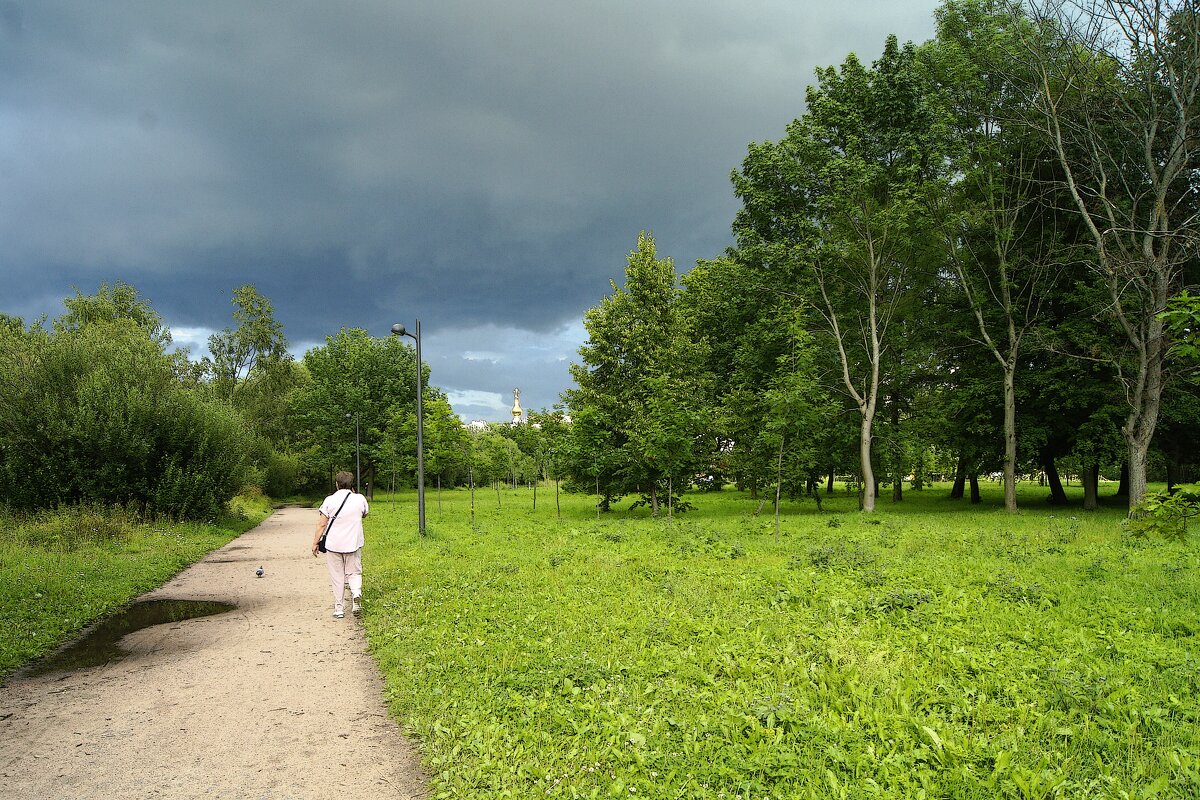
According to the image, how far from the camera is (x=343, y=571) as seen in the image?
868cm

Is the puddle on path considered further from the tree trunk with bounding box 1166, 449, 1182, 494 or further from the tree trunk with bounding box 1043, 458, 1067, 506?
the tree trunk with bounding box 1166, 449, 1182, 494

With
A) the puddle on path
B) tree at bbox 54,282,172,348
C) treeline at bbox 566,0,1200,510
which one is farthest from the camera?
tree at bbox 54,282,172,348

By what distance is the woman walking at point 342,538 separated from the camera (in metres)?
8.39

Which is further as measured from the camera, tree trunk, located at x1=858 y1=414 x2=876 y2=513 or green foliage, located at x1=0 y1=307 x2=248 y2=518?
tree trunk, located at x1=858 y1=414 x2=876 y2=513

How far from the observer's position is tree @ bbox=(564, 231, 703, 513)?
899 inches

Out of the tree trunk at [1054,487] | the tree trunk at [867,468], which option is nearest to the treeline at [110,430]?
the tree trunk at [867,468]

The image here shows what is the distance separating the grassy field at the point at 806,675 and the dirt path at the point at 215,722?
0.42 m

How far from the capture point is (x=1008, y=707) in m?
4.63

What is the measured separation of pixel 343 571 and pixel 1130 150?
24.9m

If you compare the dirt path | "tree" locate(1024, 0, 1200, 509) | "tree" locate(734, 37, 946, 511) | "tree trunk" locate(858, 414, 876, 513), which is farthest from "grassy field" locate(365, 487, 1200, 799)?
"tree" locate(734, 37, 946, 511)

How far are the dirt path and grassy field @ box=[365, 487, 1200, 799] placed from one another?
0.42m

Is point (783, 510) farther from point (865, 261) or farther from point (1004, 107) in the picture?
point (1004, 107)

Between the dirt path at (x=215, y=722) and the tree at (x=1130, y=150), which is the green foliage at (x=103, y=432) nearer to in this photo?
the dirt path at (x=215, y=722)

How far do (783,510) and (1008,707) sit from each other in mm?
21789
